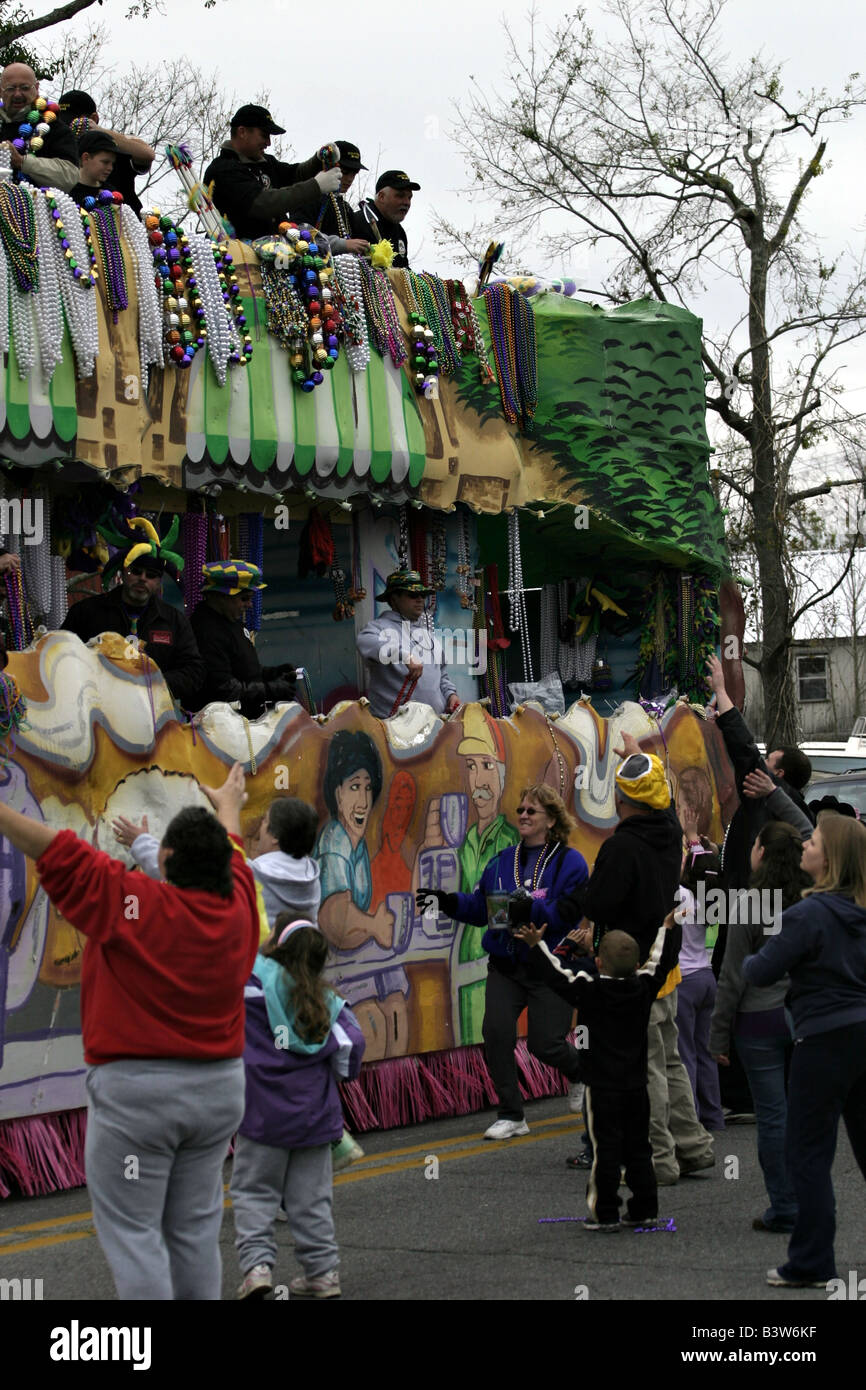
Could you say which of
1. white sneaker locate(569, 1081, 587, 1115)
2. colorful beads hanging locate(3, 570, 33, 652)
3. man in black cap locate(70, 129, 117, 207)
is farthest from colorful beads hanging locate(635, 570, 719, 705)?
colorful beads hanging locate(3, 570, 33, 652)

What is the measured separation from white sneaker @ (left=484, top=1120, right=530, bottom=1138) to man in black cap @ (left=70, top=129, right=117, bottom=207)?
5.74 meters

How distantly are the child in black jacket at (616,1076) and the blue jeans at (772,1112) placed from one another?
18.8 inches

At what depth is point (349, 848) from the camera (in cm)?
1033

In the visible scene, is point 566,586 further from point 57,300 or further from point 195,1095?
point 195,1095

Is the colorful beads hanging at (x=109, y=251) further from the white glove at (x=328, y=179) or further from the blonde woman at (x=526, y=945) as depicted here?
the blonde woman at (x=526, y=945)

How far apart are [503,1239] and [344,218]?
7.52m

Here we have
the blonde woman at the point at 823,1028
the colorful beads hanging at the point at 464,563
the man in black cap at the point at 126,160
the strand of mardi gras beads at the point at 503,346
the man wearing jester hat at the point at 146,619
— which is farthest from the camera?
the colorful beads hanging at the point at 464,563

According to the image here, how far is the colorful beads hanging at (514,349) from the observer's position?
1348cm

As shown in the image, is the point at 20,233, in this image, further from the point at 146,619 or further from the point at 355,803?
the point at 355,803

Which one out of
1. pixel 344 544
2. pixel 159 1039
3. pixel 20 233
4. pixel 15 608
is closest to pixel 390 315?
pixel 344 544

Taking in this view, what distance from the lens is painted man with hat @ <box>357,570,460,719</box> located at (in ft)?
40.0

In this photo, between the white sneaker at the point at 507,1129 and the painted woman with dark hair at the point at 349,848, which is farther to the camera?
the painted woman with dark hair at the point at 349,848

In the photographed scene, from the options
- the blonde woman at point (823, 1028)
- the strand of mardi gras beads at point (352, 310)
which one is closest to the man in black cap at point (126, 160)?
the strand of mardi gras beads at point (352, 310)
